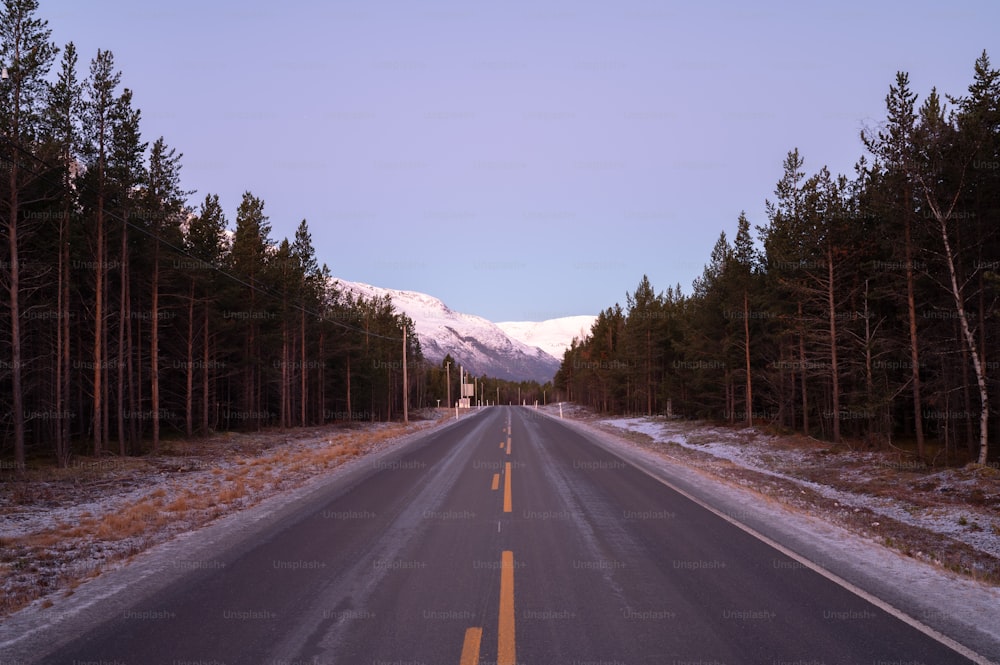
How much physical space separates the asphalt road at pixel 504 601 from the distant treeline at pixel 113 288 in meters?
13.6

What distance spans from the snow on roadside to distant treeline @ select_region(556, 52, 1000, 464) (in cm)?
251

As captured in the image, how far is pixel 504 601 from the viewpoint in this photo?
5941 millimetres

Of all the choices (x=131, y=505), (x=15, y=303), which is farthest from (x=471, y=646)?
(x=15, y=303)

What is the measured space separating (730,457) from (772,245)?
471 inches

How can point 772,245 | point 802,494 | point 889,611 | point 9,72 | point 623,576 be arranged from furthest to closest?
point 772,245 < point 9,72 < point 802,494 < point 623,576 < point 889,611

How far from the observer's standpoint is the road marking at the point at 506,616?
15.3 feet

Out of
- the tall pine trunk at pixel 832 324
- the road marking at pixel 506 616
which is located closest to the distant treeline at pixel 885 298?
the tall pine trunk at pixel 832 324

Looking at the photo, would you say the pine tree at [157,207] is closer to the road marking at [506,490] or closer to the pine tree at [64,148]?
the pine tree at [64,148]

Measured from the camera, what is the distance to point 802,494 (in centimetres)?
1400

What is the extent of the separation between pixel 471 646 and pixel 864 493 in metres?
14.4

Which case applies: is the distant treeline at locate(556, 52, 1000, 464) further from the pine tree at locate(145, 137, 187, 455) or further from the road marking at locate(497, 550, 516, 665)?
the pine tree at locate(145, 137, 187, 455)

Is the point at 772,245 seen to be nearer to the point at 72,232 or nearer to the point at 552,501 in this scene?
the point at 552,501

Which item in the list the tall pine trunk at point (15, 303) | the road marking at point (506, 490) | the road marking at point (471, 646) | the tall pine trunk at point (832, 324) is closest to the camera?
the road marking at point (471, 646)

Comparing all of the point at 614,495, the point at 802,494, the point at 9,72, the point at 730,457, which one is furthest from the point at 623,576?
the point at 9,72
